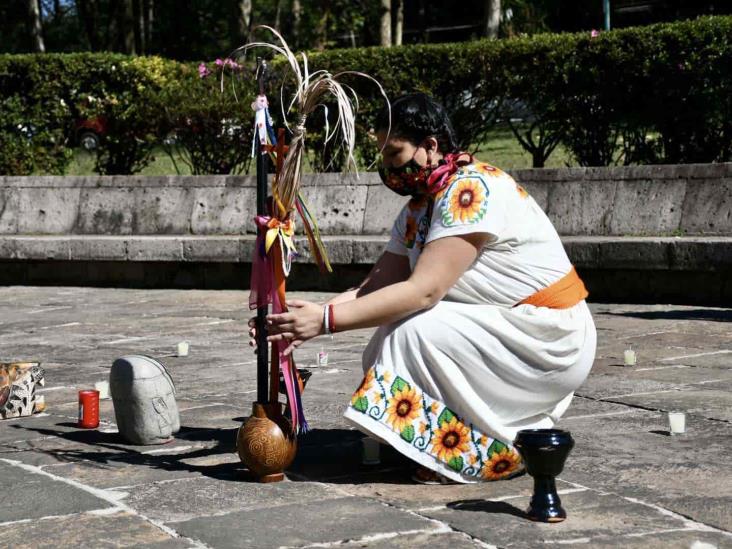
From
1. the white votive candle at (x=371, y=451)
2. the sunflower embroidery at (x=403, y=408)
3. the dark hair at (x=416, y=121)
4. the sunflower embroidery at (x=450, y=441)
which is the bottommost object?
the white votive candle at (x=371, y=451)

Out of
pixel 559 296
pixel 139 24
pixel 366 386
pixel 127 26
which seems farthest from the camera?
pixel 139 24

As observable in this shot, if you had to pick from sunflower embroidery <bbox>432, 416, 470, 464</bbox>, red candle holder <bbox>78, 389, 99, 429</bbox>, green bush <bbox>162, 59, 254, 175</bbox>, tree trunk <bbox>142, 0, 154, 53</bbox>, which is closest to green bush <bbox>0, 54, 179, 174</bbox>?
green bush <bbox>162, 59, 254, 175</bbox>

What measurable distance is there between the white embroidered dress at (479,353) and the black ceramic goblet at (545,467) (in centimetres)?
Result: 42

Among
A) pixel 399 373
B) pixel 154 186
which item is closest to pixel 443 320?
pixel 399 373

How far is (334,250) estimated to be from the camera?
Result: 1033 centimetres

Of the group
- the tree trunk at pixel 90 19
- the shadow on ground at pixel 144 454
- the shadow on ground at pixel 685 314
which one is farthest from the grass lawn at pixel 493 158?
the tree trunk at pixel 90 19

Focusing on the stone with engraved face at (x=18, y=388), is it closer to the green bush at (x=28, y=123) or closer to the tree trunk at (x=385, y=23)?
the green bush at (x=28, y=123)

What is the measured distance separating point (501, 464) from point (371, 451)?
0.49 m

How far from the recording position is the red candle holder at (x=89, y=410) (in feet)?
16.7

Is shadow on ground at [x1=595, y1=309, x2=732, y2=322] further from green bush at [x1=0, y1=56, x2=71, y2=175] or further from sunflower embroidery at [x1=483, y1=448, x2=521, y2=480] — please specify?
green bush at [x1=0, y1=56, x2=71, y2=175]

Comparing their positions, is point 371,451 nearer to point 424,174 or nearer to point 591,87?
point 424,174

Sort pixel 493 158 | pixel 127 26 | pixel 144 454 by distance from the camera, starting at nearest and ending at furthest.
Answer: pixel 144 454 → pixel 493 158 → pixel 127 26

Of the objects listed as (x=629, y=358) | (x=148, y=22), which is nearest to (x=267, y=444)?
(x=629, y=358)

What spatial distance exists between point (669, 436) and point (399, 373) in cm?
133
